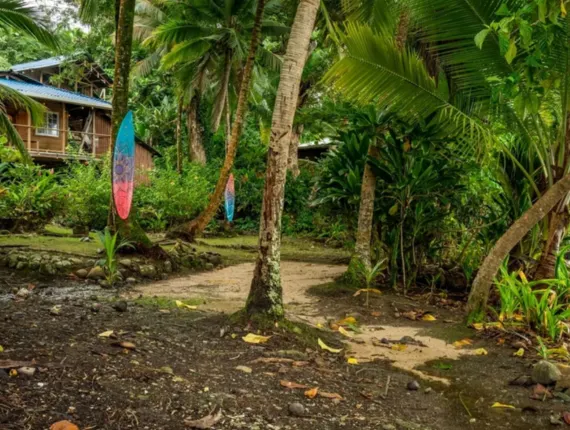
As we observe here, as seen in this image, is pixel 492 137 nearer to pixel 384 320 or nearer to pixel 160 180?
pixel 384 320

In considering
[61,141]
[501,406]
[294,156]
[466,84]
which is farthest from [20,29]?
[61,141]

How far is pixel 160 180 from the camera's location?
1383 cm

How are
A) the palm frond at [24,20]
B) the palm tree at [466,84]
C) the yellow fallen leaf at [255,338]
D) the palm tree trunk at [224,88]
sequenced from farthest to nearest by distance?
the palm tree trunk at [224,88] → the palm frond at [24,20] → the palm tree at [466,84] → the yellow fallen leaf at [255,338]

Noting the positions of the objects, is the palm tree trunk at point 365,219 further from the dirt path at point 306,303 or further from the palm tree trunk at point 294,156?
the palm tree trunk at point 294,156

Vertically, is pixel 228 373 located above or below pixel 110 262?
below

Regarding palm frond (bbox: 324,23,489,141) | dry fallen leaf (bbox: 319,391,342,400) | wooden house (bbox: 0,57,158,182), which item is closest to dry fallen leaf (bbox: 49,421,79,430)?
dry fallen leaf (bbox: 319,391,342,400)

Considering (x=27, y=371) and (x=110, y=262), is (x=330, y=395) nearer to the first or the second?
(x=27, y=371)

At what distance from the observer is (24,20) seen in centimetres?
814

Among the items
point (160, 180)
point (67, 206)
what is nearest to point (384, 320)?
point (67, 206)

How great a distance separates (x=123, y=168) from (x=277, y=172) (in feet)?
10.5

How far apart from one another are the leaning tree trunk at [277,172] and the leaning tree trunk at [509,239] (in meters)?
2.06

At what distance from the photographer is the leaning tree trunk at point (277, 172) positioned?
3896mm

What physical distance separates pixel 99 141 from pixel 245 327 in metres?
22.1

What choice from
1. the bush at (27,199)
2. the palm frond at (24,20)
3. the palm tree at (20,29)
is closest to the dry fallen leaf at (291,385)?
the palm tree at (20,29)
